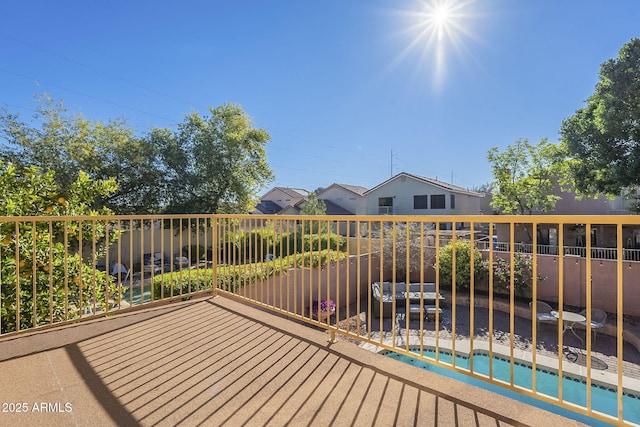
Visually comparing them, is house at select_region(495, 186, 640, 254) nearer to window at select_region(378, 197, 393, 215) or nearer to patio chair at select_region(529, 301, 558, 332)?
patio chair at select_region(529, 301, 558, 332)

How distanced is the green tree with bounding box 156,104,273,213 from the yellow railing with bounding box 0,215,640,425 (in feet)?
7.97

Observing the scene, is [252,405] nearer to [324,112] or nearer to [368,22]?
[368,22]

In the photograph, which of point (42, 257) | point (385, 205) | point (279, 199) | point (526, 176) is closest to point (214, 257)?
point (42, 257)

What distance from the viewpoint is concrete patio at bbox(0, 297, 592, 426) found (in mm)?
1510

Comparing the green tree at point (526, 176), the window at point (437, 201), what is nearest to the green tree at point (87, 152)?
the window at point (437, 201)

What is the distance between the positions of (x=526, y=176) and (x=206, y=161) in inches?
637

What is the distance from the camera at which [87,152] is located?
12.3 meters

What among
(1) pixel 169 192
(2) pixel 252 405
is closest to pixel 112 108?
(1) pixel 169 192

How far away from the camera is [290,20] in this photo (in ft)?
26.8

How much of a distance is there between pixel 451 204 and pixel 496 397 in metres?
21.3

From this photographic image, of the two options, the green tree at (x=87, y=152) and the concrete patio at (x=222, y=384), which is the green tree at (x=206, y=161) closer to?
the green tree at (x=87, y=152)

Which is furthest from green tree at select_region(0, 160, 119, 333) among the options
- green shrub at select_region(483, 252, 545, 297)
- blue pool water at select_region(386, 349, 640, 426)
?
green shrub at select_region(483, 252, 545, 297)

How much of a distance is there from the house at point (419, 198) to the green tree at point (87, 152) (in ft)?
51.1

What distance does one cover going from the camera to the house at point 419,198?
69.5ft
